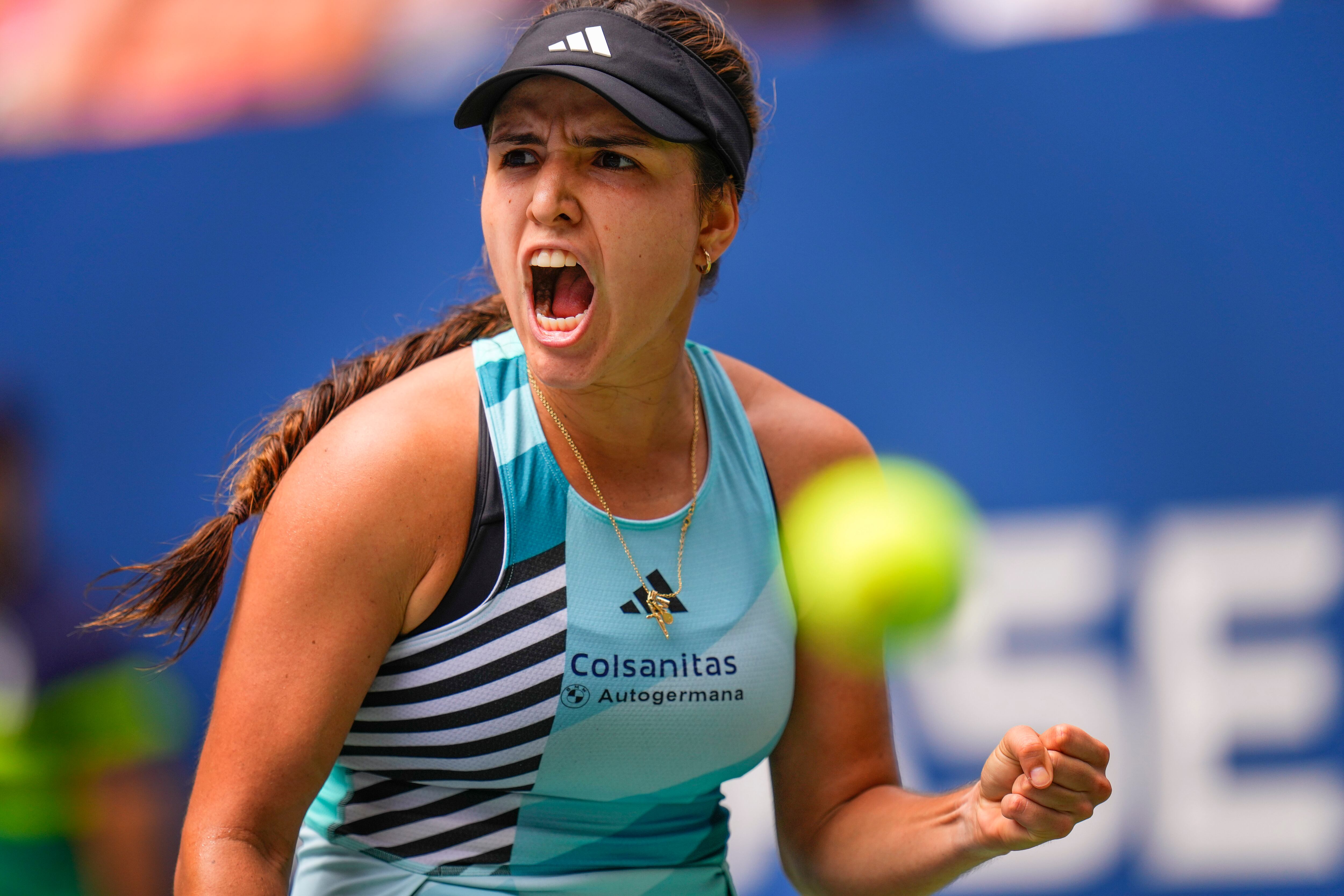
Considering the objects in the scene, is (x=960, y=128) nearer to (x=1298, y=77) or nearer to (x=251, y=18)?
(x=1298, y=77)

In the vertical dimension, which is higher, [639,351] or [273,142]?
[273,142]

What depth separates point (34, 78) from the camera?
287 centimetres

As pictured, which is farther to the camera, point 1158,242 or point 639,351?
point 1158,242

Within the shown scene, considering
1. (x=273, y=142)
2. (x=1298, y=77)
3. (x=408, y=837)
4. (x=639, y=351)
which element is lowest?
(x=408, y=837)

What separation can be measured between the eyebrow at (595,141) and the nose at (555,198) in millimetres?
24

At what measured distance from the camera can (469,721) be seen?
1.27 meters

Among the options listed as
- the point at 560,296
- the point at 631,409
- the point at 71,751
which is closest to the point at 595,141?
the point at 560,296

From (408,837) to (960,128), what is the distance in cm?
192

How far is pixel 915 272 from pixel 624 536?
1.47 metres

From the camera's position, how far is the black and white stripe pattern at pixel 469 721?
126cm

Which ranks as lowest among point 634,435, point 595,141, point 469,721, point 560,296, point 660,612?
point 469,721

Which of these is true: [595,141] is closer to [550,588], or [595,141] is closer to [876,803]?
[550,588]

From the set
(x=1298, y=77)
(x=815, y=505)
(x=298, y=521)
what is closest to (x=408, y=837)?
(x=298, y=521)

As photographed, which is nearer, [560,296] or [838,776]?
[560,296]
